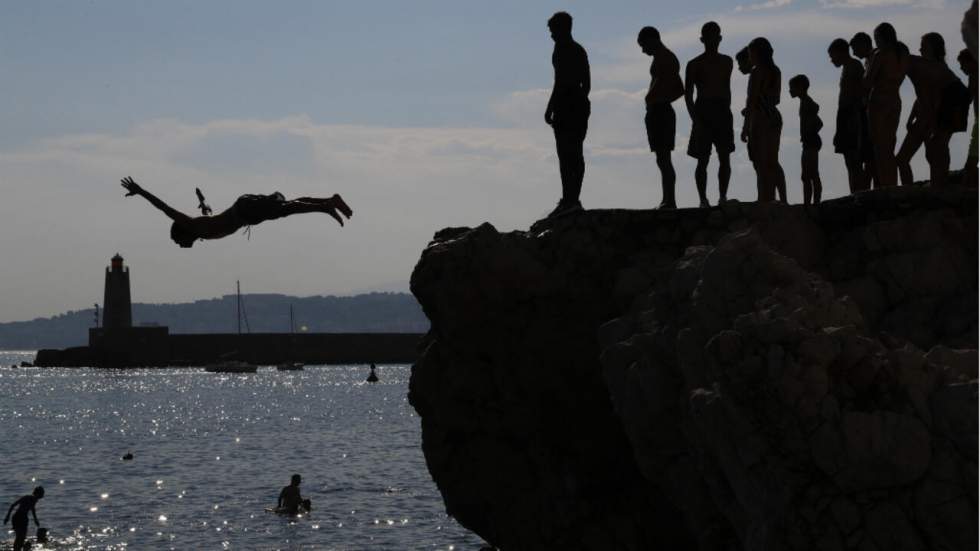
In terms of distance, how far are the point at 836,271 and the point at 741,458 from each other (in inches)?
172

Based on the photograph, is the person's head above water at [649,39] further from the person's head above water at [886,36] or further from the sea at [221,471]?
the sea at [221,471]

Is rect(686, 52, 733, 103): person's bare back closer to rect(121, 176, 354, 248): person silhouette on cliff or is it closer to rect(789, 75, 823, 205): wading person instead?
rect(789, 75, 823, 205): wading person

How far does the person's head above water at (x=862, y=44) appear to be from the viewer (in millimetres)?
16109

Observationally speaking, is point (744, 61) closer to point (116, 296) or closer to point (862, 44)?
point (862, 44)

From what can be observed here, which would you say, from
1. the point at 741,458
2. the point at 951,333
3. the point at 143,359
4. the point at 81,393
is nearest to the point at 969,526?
the point at 741,458

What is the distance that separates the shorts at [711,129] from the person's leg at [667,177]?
0.28 meters

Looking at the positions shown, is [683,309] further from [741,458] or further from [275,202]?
[275,202]

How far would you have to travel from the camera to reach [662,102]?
17.1 m

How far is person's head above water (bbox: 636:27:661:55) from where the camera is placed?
16.9 meters

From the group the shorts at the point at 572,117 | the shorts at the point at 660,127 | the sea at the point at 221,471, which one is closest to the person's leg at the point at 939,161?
the shorts at the point at 660,127

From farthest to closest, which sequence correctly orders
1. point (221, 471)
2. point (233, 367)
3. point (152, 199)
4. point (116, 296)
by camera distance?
point (233, 367) < point (116, 296) < point (221, 471) < point (152, 199)

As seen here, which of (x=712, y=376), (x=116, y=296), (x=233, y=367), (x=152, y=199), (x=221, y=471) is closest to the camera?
(x=712, y=376)

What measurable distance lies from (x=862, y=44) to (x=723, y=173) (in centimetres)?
218

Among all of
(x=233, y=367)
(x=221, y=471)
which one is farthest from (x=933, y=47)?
(x=233, y=367)
